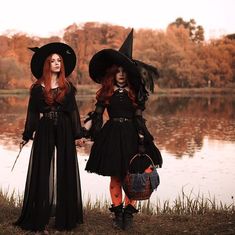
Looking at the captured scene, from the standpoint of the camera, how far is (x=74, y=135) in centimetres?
516

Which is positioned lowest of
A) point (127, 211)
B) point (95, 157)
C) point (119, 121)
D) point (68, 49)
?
point (127, 211)

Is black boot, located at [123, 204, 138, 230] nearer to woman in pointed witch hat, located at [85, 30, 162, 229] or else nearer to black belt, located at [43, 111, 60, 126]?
woman in pointed witch hat, located at [85, 30, 162, 229]

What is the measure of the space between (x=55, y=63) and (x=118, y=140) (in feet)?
3.10

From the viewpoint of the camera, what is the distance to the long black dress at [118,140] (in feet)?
→ 16.8

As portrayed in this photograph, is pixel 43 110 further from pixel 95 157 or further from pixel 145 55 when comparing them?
pixel 145 55

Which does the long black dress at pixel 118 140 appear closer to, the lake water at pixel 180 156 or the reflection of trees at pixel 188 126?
the lake water at pixel 180 156

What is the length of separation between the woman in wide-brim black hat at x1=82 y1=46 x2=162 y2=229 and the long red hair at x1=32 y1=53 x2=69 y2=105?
0.35 metres

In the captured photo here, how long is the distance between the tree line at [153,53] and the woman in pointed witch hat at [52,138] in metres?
33.6

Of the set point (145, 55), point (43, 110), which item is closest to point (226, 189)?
point (43, 110)

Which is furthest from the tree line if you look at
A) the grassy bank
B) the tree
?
the grassy bank

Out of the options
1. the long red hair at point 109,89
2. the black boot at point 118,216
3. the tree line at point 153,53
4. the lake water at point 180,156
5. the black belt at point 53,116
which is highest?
the tree line at point 153,53

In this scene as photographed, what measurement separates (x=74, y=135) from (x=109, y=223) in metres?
1.04

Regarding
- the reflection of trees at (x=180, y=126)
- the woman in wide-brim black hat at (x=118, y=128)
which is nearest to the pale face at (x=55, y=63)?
the woman in wide-brim black hat at (x=118, y=128)

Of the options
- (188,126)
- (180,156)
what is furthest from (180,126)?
(180,156)
